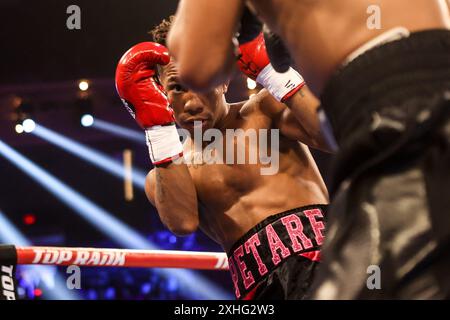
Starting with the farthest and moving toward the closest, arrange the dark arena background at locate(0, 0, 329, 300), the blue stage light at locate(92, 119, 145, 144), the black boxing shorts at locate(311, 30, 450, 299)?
the blue stage light at locate(92, 119, 145, 144) < the dark arena background at locate(0, 0, 329, 300) < the black boxing shorts at locate(311, 30, 450, 299)

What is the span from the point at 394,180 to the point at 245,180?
1341 mm

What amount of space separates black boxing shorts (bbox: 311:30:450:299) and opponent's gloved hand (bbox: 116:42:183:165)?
1.08m

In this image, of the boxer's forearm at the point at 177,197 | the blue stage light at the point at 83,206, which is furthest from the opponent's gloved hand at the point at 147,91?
the blue stage light at the point at 83,206

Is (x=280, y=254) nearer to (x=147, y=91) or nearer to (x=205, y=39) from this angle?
(x=147, y=91)

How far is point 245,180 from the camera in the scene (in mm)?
2195

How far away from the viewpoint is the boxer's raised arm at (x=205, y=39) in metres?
0.99

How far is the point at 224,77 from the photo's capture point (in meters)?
1.07

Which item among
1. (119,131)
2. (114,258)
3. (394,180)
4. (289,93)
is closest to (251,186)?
(289,93)

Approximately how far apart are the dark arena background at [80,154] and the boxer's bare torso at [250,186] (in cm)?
387

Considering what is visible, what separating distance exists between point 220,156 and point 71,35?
460 centimetres

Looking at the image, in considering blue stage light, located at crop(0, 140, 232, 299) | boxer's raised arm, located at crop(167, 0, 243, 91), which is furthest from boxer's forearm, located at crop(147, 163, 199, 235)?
blue stage light, located at crop(0, 140, 232, 299)

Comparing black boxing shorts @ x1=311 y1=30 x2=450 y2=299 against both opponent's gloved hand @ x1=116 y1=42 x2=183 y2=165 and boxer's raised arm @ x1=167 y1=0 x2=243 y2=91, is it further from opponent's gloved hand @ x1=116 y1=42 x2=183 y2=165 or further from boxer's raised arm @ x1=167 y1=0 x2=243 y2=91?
opponent's gloved hand @ x1=116 y1=42 x2=183 y2=165

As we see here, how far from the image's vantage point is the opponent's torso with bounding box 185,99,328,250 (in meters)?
2.14

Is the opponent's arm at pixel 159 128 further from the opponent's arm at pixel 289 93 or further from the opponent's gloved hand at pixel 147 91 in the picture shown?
the opponent's arm at pixel 289 93
